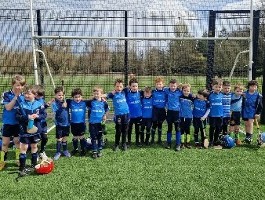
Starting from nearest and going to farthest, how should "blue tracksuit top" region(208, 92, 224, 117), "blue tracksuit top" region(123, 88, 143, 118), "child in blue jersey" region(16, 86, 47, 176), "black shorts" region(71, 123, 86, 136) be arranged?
"child in blue jersey" region(16, 86, 47, 176), "black shorts" region(71, 123, 86, 136), "blue tracksuit top" region(208, 92, 224, 117), "blue tracksuit top" region(123, 88, 143, 118)

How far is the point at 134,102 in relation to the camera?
786cm

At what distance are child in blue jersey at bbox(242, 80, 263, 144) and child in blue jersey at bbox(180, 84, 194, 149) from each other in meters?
1.34

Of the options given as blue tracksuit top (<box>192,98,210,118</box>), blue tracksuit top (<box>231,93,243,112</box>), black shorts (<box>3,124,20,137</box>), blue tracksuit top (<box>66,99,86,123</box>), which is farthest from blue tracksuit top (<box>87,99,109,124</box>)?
Result: blue tracksuit top (<box>231,93,243,112</box>)

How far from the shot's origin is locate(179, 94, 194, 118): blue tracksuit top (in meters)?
7.81

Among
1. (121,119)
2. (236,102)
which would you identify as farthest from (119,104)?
(236,102)

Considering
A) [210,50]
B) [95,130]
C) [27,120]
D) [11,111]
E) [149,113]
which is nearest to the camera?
[27,120]

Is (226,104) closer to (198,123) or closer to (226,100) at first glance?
(226,100)

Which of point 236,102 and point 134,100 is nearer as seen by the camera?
point 134,100

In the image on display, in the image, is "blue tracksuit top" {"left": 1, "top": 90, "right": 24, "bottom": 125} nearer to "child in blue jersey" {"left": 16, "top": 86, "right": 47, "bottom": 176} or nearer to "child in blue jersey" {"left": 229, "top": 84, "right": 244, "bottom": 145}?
"child in blue jersey" {"left": 16, "top": 86, "right": 47, "bottom": 176}

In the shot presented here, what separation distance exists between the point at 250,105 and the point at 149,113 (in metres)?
2.36

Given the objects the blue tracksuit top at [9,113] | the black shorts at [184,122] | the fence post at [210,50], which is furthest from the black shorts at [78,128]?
the fence post at [210,50]

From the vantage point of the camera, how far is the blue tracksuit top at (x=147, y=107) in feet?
26.0

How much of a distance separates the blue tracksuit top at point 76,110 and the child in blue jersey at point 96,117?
0.15 m

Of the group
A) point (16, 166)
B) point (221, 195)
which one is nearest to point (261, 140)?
point (221, 195)
